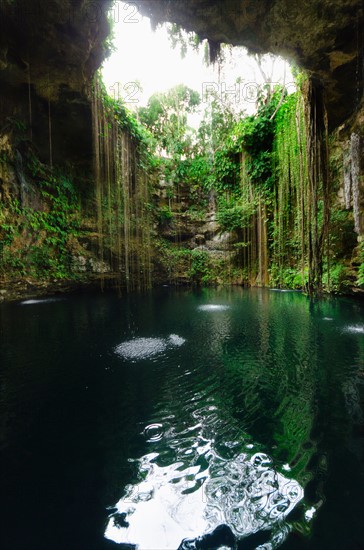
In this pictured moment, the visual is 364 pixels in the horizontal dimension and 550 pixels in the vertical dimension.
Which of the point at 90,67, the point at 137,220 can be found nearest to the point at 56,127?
the point at 90,67

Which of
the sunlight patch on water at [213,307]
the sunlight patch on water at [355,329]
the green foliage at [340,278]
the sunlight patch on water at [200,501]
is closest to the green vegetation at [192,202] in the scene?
the green foliage at [340,278]

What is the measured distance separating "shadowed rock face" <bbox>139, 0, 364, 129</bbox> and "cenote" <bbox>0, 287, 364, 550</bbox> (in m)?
5.24

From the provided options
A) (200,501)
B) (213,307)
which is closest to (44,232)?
(213,307)

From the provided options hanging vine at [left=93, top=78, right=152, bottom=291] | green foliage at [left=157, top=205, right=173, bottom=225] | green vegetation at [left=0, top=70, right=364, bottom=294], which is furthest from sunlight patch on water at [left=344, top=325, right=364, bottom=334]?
green foliage at [left=157, top=205, right=173, bottom=225]

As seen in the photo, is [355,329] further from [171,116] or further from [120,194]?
[171,116]

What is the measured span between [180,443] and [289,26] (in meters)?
6.35

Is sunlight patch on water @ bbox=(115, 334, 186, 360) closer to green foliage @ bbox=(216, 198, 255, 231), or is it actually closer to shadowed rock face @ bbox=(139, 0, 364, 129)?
shadowed rock face @ bbox=(139, 0, 364, 129)

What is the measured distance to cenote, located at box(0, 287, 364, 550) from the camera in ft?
4.04

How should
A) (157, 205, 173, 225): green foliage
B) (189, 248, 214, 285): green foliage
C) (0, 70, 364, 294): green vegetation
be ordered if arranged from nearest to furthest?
(0, 70, 364, 294): green vegetation < (189, 248, 214, 285): green foliage < (157, 205, 173, 225): green foliage

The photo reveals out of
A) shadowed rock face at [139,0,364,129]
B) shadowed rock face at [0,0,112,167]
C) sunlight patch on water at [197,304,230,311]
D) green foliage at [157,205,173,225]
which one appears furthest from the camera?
green foliage at [157,205,173,225]

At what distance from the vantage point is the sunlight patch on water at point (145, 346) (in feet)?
11.7

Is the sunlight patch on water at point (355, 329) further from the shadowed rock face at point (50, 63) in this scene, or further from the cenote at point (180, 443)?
the shadowed rock face at point (50, 63)

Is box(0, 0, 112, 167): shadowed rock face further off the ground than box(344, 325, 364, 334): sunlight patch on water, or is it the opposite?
box(0, 0, 112, 167): shadowed rock face

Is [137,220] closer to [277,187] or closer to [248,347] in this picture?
[277,187]
